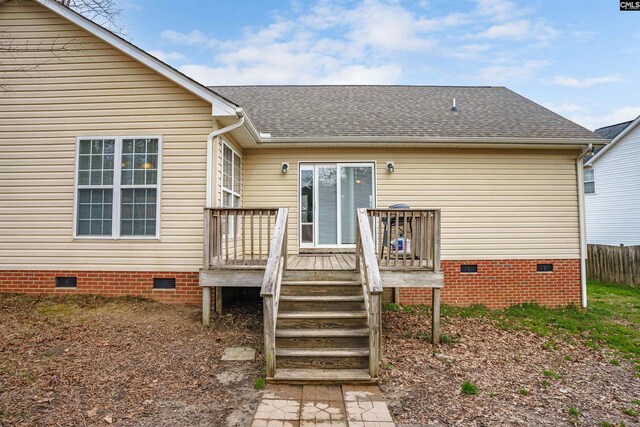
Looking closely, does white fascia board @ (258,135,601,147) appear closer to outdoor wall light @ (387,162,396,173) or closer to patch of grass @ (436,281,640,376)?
outdoor wall light @ (387,162,396,173)

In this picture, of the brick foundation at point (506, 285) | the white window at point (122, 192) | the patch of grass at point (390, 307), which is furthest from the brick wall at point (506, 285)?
the white window at point (122, 192)

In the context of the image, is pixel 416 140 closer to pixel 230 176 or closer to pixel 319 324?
pixel 230 176

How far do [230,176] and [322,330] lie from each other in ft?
13.4

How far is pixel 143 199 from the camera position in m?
6.21

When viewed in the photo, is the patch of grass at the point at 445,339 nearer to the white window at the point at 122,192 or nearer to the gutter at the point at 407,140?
the gutter at the point at 407,140

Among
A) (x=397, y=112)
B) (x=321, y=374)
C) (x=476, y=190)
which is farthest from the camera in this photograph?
(x=397, y=112)

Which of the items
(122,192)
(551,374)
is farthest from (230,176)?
(551,374)

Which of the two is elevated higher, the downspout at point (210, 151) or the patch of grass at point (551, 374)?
the downspout at point (210, 151)

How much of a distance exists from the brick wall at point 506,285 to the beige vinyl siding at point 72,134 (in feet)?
17.3

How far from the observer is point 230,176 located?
7.11 meters

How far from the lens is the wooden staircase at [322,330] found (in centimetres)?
390

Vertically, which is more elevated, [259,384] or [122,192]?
[122,192]

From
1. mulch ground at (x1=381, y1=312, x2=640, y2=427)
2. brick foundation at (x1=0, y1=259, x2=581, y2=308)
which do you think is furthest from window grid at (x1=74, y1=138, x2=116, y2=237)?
brick foundation at (x1=0, y1=259, x2=581, y2=308)

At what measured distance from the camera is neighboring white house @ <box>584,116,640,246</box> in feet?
44.7
